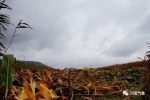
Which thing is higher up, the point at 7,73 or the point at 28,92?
the point at 7,73

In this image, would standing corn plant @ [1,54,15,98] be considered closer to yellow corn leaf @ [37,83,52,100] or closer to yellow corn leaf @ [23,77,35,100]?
yellow corn leaf @ [23,77,35,100]

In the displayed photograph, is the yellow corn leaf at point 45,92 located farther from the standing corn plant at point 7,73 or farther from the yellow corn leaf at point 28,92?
the standing corn plant at point 7,73

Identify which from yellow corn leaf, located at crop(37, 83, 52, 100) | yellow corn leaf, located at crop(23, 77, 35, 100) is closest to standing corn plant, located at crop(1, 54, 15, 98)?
yellow corn leaf, located at crop(23, 77, 35, 100)

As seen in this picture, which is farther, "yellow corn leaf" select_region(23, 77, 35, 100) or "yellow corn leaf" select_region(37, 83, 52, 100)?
"yellow corn leaf" select_region(37, 83, 52, 100)

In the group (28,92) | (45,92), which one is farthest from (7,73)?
(45,92)

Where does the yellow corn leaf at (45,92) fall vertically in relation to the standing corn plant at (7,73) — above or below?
below

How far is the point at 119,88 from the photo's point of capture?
11.2 ft

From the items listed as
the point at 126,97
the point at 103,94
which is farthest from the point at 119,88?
the point at 103,94

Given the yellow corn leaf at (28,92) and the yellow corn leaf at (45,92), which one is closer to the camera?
the yellow corn leaf at (28,92)

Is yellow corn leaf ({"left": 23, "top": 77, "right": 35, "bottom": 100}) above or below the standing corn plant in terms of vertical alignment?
below

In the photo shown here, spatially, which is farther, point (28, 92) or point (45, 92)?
point (45, 92)

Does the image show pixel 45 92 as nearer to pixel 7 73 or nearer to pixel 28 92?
pixel 28 92

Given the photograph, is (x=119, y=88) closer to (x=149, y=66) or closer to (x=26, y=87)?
(x=149, y=66)

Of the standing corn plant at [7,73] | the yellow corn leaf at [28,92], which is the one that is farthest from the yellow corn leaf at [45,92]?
the standing corn plant at [7,73]
